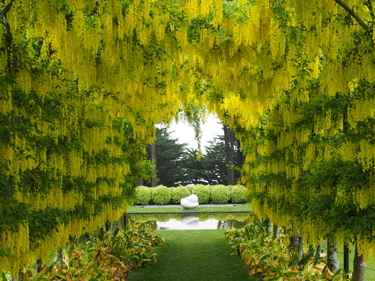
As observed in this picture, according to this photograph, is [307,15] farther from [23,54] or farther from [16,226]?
[16,226]

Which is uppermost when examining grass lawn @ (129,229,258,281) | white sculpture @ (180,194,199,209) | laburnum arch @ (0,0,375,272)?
laburnum arch @ (0,0,375,272)

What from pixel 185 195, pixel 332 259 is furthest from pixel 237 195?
pixel 332 259

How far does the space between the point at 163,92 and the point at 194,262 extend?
389 cm

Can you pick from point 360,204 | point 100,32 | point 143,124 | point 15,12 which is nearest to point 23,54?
point 15,12

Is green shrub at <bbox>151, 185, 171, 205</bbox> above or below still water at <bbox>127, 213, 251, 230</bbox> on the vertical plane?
above

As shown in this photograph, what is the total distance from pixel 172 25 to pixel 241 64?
144cm

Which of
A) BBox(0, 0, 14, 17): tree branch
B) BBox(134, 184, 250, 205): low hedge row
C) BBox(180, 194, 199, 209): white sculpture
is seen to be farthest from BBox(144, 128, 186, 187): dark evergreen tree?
BBox(0, 0, 14, 17): tree branch

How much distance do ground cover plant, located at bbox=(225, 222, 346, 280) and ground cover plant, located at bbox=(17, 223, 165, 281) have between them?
2083mm

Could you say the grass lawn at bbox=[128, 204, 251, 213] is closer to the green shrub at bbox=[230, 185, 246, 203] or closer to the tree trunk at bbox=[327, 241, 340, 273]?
the green shrub at bbox=[230, 185, 246, 203]

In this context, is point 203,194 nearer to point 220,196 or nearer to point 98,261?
point 220,196

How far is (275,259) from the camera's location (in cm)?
620

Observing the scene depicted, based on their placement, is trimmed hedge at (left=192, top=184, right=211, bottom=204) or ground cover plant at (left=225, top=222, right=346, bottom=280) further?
trimmed hedge at (left=192, top=184, right=211, bottom=204)

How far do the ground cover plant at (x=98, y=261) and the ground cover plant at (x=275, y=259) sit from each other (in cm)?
208

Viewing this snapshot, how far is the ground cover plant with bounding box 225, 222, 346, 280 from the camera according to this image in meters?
4.98
